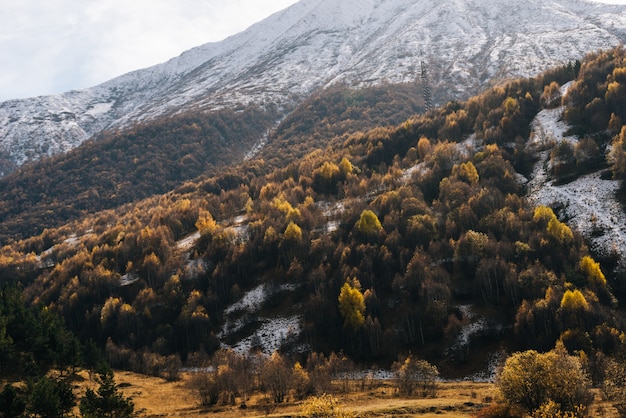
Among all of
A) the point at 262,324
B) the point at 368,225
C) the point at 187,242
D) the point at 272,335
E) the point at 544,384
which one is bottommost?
the point at 544,384

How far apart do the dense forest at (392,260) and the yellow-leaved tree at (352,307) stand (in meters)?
0.30

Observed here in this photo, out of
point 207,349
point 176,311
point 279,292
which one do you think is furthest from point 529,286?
point 176,311

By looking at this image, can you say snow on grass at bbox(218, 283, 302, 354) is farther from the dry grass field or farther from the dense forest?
the dry grass field

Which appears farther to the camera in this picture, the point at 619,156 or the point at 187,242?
the point at 187,242

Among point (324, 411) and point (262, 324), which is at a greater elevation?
point (262, 324)

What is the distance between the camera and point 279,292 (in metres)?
110

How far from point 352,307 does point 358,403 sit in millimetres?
35997

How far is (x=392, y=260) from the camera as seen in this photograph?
4200 inches

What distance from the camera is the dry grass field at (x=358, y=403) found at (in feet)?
158

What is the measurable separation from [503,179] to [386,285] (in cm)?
5373

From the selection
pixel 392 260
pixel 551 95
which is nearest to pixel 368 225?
pixel 392 260

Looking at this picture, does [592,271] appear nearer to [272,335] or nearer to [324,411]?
[272,335]

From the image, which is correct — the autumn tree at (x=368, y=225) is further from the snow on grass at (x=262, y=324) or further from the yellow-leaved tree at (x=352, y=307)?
the snow on grass at (x=262, y=324)

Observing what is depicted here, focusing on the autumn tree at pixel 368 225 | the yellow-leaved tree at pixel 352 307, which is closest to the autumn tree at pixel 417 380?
the yellow-leaved tree at pixel 352 307
